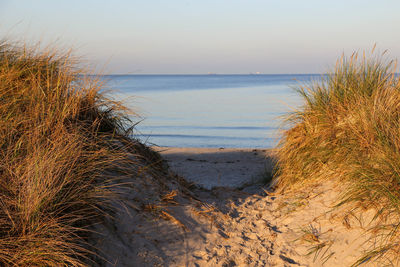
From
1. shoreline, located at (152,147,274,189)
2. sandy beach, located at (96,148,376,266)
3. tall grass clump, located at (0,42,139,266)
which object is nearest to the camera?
tall grass clump, located at (0,42,139,266)

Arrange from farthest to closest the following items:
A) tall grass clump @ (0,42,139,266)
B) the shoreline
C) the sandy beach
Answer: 1. the shoreline
2. the sandy beach
3. tall grass clump @ (0,42,139,266)

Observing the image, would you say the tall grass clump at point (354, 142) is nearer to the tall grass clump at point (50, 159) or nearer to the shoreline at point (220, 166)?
the shoreline at point (220, 166)

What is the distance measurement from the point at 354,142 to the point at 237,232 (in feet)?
5.79

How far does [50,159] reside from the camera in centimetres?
344

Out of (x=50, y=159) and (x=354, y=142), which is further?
(x=354, y=142)

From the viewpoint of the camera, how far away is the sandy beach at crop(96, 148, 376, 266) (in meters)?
3.73

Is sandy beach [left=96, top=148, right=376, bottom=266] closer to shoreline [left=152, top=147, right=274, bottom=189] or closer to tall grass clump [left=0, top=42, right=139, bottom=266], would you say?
tall grass clump [left=0, top=42, right=139, bottom=266]

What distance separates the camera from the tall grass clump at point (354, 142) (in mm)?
3817

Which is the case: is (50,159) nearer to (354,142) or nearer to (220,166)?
(354,142)

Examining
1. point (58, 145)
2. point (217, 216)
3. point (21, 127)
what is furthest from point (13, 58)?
point (217, 216)

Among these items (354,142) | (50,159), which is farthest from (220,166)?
(50,159)

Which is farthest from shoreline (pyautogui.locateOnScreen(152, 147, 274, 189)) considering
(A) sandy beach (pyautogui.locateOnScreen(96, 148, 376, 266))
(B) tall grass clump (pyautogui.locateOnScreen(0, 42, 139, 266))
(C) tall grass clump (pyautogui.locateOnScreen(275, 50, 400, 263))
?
(B) tall grass clump (pyautogui.locateOnScreen(0, 42, 139, 266))

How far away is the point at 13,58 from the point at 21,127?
1719mm

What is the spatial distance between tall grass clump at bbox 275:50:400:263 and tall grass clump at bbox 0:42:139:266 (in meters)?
2.48
